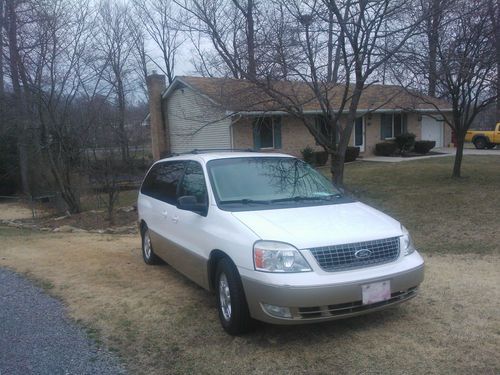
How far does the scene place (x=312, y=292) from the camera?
4.03 meters

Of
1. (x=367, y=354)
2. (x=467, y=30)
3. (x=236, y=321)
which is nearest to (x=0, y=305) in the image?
(x=236, y=321)

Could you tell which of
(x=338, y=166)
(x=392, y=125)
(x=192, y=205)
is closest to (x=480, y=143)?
(x=392, y=125)

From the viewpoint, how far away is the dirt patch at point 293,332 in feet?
12.9

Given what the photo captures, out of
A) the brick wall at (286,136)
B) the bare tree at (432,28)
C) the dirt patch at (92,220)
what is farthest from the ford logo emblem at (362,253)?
the brick wall at (286,136)

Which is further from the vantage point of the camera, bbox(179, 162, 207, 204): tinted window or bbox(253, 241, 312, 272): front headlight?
bbox(179, 162, 207, 204): tinted window

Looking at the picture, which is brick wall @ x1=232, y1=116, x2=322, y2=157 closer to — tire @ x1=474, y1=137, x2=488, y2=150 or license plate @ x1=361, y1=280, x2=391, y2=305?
tire @ x1=474, y1=137, x2=488, y2=150

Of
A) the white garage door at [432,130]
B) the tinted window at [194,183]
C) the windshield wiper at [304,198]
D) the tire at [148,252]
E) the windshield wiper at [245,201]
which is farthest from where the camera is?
the white garage door at [432,130]

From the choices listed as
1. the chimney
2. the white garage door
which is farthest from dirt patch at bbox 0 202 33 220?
the white garage door

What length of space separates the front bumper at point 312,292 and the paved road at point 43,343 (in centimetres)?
120

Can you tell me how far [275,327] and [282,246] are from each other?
906mm

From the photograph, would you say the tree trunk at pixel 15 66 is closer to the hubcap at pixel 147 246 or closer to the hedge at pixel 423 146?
the hubcap at pixel 147 246

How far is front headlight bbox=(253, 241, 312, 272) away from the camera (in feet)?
13.6

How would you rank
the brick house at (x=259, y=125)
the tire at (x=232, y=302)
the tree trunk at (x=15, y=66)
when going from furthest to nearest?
1. the brick house at (x=259, y=125)
2. the tree trunk at (x=15, y=66)
3. the tire at (x=232, y=302)

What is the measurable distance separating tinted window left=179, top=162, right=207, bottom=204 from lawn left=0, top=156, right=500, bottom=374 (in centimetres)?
114
